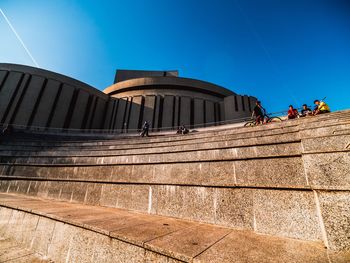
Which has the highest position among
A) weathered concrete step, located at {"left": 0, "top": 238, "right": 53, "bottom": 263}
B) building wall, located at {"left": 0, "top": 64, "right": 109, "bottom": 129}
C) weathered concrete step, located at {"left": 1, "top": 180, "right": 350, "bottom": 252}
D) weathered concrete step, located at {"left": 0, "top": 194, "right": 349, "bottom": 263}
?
building wall, located at {"left": 0, "top": 64, "right": 109, "bottom": 129}

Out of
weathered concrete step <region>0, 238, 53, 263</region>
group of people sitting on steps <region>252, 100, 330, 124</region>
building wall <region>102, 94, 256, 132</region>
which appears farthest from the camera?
building wall <region>102, 94, 256, 132</region>

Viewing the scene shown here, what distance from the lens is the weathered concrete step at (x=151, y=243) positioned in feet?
4.83

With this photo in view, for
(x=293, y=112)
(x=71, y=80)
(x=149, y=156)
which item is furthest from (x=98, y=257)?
(x=71, y=80)

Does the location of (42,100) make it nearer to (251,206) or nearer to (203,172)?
(203,172)

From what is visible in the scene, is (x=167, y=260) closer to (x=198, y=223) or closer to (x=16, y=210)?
(x=198, y=223)

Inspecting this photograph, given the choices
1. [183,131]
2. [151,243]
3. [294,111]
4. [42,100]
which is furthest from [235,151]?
[42,100]

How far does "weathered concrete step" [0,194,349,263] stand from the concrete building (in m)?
23.1

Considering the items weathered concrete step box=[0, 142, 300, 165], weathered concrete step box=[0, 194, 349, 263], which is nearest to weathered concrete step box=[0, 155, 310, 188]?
weathered concrete step box=[0, 142, 300, 165]

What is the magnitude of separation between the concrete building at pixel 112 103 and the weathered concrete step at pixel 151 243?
910 inches

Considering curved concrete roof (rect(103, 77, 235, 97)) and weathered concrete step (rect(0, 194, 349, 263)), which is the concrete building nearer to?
curved concrete roof (rect(103, 77, 235, 97))

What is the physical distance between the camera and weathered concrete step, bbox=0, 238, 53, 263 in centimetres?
225

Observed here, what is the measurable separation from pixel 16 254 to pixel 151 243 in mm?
2427

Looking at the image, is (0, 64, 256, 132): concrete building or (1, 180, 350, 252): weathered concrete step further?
(0, 64, 256, 132): concrete building

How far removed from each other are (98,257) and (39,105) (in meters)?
31.8
